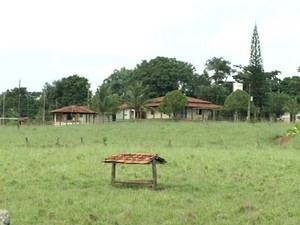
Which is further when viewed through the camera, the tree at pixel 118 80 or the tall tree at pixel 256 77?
the tree at pixel 118 80

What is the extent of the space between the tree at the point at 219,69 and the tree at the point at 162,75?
524cm

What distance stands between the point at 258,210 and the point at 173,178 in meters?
6.54

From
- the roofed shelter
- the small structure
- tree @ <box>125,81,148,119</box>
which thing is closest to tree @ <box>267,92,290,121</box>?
the roofed shelter

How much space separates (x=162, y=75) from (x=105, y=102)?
2253cm

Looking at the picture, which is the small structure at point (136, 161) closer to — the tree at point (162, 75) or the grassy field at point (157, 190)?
the grassy field at point (157, 190)

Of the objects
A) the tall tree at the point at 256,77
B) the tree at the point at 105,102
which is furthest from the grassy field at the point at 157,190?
the tall tree at the point at 256,77

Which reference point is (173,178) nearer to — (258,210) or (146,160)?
(146,160)

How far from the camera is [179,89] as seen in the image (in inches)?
3797

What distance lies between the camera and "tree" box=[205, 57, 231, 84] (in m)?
98.6

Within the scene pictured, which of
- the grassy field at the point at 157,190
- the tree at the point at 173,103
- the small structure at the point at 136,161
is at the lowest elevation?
the grassy field at the point at 157,190

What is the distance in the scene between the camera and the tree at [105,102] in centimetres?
7206

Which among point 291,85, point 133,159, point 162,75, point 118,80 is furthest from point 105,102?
point 133,159

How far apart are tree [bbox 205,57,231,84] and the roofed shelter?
1626 cm

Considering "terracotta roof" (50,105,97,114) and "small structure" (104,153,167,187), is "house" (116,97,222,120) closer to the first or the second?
"terracotta roof" (50,105,97,114)
